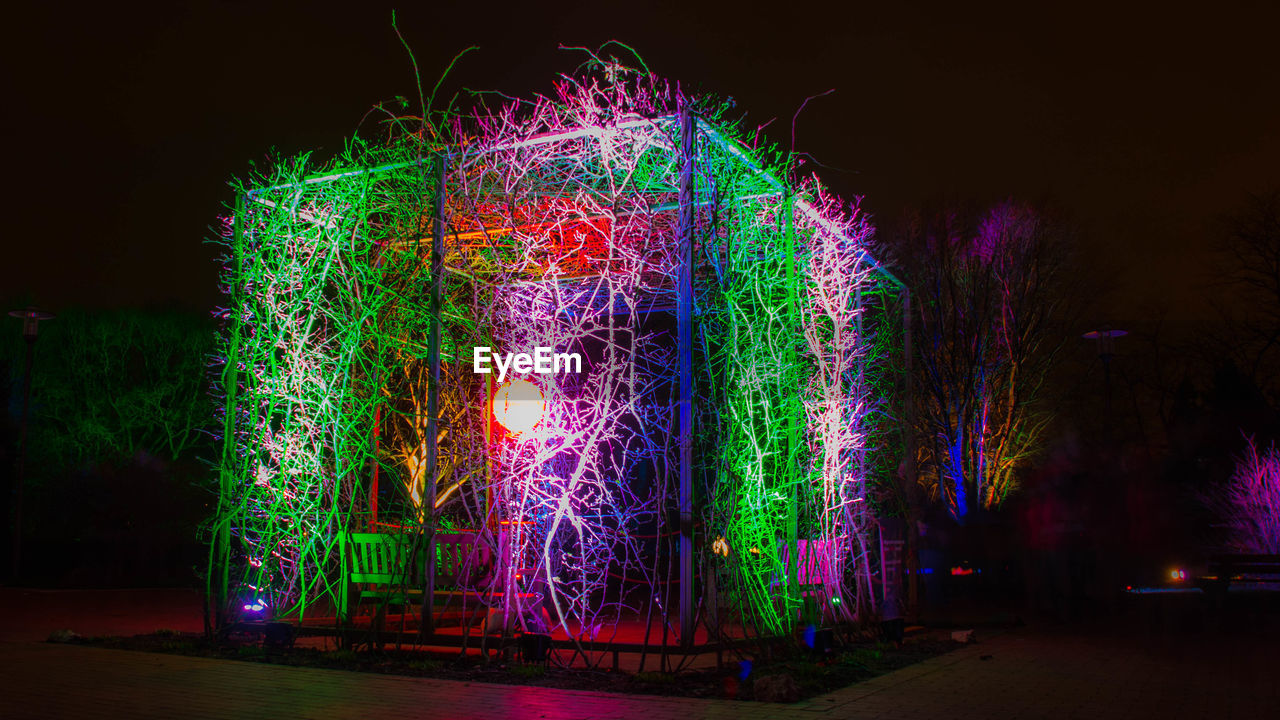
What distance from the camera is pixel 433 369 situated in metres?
8.59

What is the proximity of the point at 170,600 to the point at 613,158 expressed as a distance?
1173 cm

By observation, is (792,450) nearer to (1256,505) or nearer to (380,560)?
(380,560)

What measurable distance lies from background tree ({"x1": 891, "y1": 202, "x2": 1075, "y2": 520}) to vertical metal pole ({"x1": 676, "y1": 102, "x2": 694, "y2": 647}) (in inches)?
564

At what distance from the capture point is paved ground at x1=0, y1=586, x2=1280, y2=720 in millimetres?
5957

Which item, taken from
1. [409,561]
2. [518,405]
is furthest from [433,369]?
[409,561]

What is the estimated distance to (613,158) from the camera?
8398mm

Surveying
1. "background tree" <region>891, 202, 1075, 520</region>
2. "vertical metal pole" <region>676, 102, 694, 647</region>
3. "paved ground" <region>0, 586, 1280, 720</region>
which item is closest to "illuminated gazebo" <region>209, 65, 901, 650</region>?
"vertical metal pole" <region>676, 102, 694, 647</region>

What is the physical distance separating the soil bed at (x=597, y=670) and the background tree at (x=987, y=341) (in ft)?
40.6

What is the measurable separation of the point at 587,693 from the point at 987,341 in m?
16.8

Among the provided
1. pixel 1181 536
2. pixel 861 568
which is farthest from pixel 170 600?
pixel 1181 536

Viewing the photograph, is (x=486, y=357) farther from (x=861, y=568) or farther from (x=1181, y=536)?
(x=1181, y=536)

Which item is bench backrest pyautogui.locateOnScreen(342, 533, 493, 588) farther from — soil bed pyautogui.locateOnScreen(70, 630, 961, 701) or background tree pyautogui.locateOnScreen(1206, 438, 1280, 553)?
background tree pyautogui.locateOnScreen(1206, 438, 1280, 553)

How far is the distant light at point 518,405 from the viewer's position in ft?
27.1

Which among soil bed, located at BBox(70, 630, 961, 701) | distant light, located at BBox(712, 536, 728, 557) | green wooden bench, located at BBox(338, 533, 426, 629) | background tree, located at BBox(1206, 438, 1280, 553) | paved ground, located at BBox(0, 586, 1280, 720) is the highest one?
background tree, located at BBox(1206, 438, 1280, 553)
